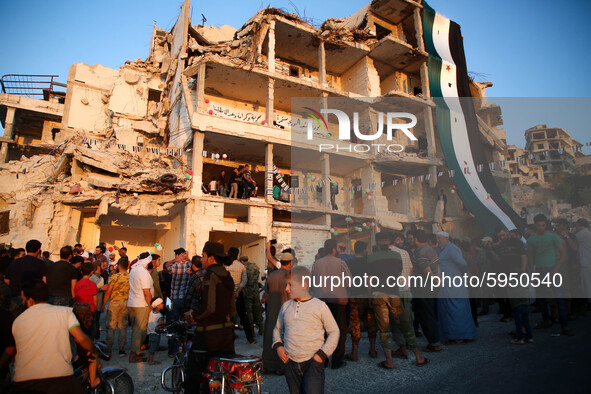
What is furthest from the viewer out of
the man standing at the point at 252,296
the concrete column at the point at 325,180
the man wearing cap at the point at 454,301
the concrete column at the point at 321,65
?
the concrete column at the point at 321,65

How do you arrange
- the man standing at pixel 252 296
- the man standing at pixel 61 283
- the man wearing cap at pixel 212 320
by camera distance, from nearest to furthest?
1. the man wearing cap at pixel 212 320
2. the man standing at pixel 61 283
3. the man standing at pixel 252 296

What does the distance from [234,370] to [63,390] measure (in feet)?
4.85

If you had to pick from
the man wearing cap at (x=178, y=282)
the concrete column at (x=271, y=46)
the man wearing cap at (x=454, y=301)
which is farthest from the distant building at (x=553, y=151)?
the man wearing cap at (x=178, y=282)

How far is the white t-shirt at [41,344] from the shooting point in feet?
9.62

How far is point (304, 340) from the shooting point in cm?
347

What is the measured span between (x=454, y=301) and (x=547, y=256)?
1.77 metres

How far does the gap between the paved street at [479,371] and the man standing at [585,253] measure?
69 centimetres

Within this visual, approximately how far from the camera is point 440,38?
82.5 ft

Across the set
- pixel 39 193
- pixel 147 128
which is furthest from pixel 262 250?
pixel 147 128

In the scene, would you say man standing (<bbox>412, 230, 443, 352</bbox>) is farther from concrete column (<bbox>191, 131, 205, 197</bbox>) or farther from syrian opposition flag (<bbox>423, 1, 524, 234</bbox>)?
syrian opposition flag (<bbox>423, 1, 524, 234</bbox>)

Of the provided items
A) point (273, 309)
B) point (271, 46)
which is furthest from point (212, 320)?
point (271, 46)

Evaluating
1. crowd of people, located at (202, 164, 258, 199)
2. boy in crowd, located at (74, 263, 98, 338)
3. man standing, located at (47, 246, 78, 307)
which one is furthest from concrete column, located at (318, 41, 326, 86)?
man standing, located at (47, 246, 78, 307)

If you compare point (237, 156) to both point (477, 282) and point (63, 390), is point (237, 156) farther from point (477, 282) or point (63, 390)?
point (63, 390)

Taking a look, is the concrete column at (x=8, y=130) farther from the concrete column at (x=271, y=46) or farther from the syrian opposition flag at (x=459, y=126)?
the syrian opposition flag at (x=459, y=126)
